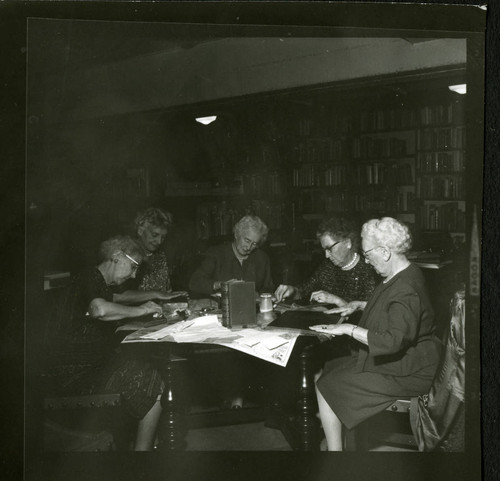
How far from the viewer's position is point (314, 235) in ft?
3.43

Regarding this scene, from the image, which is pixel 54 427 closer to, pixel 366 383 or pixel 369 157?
pixel 366 383

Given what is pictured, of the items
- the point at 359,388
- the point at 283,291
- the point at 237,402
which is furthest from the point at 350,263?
the point at 237,402

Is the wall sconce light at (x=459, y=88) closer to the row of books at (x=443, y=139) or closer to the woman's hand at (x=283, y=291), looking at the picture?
the row of books at (x=443, y=139)

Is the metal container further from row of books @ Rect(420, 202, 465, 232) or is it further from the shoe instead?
row of books @ Rect(420, 202, 465, 232)

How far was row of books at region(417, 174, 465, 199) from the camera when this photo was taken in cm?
102

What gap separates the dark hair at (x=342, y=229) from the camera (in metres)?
1.03

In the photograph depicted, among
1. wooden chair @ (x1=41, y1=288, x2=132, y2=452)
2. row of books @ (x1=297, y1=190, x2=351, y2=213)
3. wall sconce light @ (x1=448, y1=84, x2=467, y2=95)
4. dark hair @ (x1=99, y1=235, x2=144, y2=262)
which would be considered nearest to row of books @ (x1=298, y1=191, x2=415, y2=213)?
row of books @ (x1=297, y1=190, x2=351, y2=213)

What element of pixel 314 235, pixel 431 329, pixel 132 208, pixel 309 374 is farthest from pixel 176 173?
pixel 431 329

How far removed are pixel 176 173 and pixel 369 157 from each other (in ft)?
1.21

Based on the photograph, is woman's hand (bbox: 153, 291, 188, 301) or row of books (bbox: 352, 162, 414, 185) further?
woman's hand (bbox: 153, 291, 188, 301)

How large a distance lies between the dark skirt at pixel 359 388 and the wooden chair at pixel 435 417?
0.6 inches

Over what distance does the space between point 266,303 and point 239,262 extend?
0.32 feet

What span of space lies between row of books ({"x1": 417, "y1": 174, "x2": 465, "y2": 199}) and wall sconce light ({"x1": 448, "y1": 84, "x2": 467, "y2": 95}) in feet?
0.52

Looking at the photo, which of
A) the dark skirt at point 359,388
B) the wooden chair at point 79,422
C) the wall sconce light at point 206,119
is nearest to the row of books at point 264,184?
the wall sconce light at point 206,119
